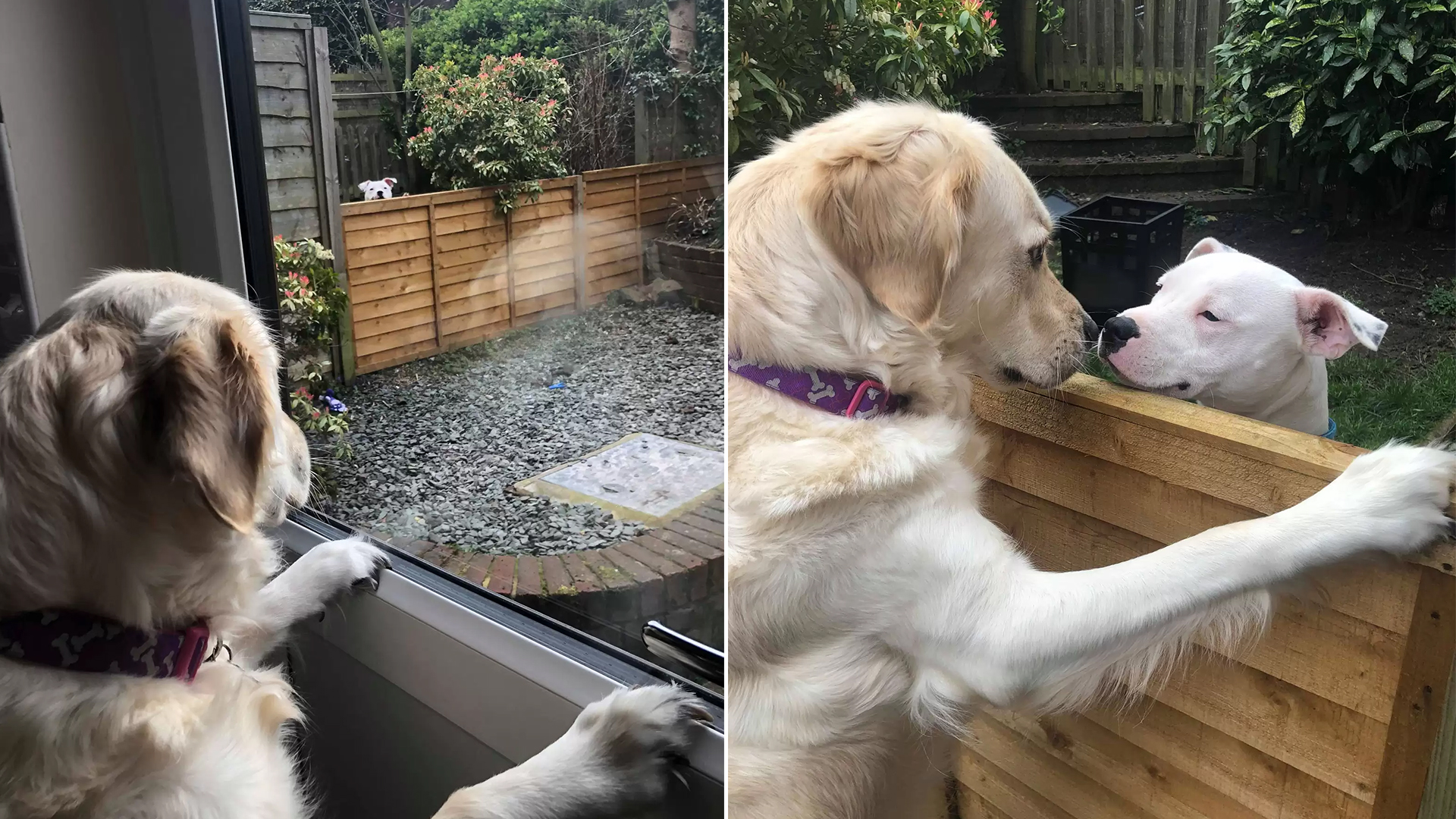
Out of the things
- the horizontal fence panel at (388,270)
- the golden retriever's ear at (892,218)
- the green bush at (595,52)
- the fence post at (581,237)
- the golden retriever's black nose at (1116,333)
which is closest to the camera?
the golden retriever's black nose at (1116,333)

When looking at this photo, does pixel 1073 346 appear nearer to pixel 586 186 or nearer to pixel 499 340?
pixel 586 186

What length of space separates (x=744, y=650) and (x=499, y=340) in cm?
72

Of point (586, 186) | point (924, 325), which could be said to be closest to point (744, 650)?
point (924, 325)

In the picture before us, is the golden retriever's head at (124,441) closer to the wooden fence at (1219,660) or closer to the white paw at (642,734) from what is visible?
the white paw at (642,734)

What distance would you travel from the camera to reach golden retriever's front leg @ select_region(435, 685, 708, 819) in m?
1.08

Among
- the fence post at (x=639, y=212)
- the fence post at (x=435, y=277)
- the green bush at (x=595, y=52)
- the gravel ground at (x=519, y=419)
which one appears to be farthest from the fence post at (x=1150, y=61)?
the fence post at (x=435, y=277)

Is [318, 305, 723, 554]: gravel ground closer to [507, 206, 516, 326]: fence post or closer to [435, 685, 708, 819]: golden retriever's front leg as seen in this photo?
[507, 206, 516, 326]: fence post

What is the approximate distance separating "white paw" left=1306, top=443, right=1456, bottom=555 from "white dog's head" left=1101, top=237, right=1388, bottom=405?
6 centimetres

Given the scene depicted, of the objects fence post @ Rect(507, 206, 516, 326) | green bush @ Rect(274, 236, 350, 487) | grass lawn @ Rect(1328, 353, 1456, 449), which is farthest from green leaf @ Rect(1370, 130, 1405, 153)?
green bush @ Rect(274, 236, 350, 487)

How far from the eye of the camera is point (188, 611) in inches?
40.4

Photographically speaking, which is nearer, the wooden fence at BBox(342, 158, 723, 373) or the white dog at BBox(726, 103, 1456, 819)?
the white dog at BBox(726, 103, 1456, 819)

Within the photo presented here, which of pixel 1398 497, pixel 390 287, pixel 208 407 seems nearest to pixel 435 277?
pixel 390 287

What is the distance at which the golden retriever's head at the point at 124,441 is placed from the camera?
0.89 meters

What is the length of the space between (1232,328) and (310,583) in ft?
4.37
